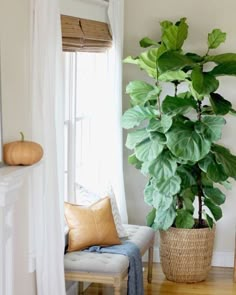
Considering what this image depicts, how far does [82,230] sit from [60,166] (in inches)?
26.7

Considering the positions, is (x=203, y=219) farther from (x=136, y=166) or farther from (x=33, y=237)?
(x=33, y=237)

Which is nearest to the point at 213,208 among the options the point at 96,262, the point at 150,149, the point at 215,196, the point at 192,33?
the point at 215,196

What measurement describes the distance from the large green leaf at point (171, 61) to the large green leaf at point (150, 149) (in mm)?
512

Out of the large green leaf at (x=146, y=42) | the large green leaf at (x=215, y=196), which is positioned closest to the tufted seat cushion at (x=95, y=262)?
the large green leaf at (x=215, y=196)

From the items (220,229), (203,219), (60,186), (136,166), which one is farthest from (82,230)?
(220,229)

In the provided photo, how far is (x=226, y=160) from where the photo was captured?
4.30 m

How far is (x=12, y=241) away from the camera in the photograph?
2.94 metres

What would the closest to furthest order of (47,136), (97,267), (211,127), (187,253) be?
(47,136) < (97,267) < (211,127) < (187,253)

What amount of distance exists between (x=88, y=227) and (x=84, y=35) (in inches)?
49.6

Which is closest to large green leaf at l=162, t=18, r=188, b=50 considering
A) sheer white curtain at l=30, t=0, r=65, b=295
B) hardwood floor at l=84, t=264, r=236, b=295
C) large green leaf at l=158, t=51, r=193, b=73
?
large green leaf at l=158, t=51, r=193, b=73

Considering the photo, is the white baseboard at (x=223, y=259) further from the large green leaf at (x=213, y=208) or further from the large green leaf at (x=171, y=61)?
the large green leaf at (x=171, y=61)

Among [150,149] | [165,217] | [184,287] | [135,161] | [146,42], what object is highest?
[146,42]

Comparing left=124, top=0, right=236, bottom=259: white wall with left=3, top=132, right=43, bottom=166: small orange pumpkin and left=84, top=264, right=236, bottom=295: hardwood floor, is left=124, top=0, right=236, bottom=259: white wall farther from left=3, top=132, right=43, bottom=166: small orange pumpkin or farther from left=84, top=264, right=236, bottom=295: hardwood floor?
left=3, top=132, right=43, bottom=166: small orange pumpkin

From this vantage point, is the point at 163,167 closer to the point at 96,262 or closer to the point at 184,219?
the point at 184,219
